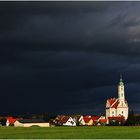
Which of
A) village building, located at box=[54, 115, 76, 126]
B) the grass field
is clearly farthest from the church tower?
the grass field

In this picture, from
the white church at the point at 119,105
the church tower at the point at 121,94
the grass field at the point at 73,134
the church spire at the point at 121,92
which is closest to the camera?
the grass field at the point at 73,134

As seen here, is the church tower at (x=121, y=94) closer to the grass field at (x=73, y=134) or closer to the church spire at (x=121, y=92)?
the church spire at (x=121, y=92)

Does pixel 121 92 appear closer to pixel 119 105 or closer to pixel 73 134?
pixel 119 105

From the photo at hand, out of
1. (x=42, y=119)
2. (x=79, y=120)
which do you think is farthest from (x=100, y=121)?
(x=42, y=119)

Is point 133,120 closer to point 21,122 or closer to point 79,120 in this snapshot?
point 21,122

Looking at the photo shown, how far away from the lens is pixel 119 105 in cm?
17225

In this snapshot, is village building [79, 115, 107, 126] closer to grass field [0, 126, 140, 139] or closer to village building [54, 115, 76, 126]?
village building [54, 115, 76, 126]

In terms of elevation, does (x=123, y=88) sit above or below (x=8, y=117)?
above

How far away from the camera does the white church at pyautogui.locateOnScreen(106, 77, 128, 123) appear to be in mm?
171125

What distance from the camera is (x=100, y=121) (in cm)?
15575

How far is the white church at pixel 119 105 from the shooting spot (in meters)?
171

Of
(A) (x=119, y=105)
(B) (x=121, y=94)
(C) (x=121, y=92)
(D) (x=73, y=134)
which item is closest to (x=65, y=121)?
(A) (x=119, y=105)

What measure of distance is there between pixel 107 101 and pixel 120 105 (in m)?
9.39

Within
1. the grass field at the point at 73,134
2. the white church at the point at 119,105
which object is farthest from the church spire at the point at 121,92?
the grass field at the point at 73,134
